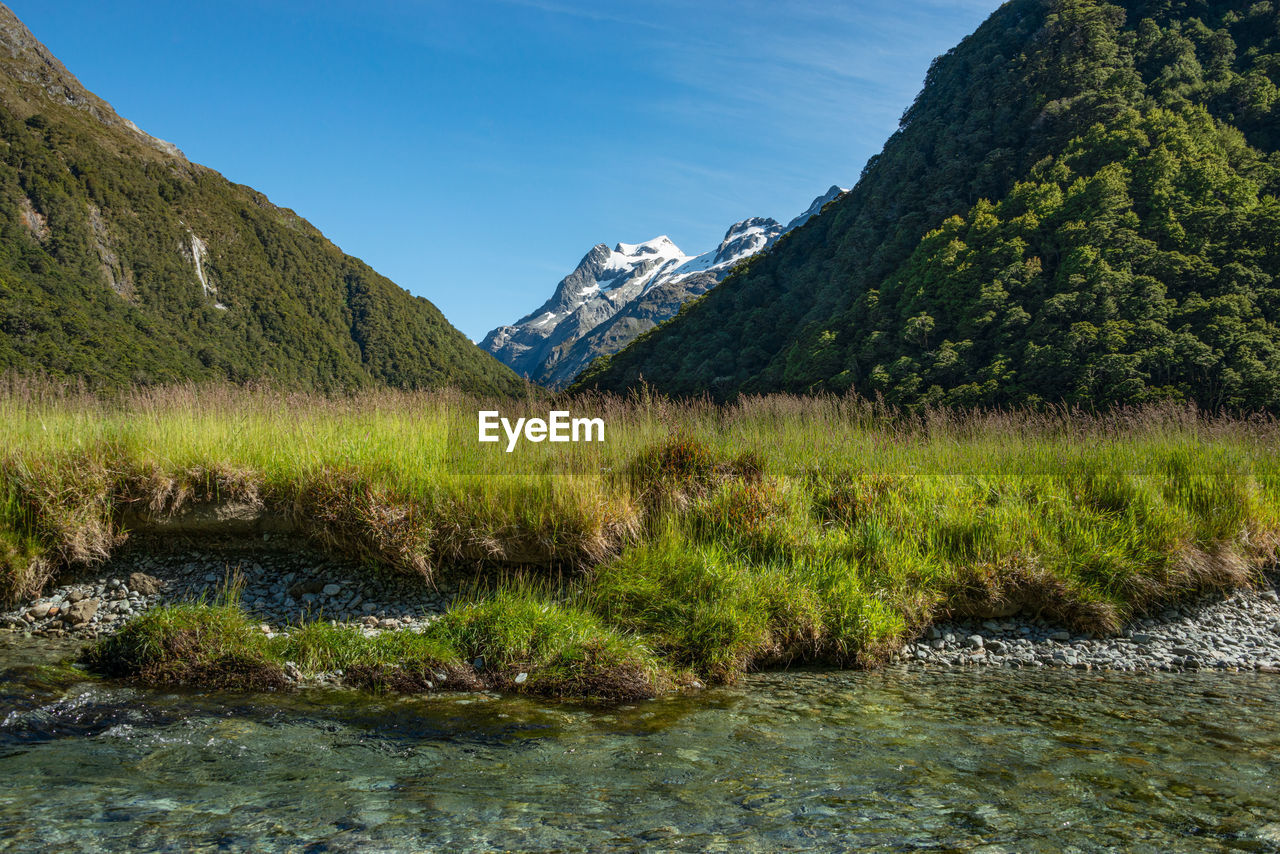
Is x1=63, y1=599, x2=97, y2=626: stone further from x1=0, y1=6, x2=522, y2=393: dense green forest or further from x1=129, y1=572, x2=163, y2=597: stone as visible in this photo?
x1=0, y1=6, x2=522, y2=393: dense green forest

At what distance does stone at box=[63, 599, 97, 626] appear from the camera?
7.76 m

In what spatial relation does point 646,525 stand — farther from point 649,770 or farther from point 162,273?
point 162,273

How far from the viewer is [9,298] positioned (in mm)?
54188

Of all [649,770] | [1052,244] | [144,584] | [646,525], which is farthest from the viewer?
[1052,244]

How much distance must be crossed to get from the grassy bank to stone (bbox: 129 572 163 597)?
2.34 feet

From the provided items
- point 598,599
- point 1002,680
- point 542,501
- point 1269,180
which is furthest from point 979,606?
point 1269,180

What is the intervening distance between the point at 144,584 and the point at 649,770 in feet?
23.2

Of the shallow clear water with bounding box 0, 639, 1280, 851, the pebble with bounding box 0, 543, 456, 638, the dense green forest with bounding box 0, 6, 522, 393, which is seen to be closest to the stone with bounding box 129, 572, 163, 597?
the pebble with bounding box 0, 543, 456, 638

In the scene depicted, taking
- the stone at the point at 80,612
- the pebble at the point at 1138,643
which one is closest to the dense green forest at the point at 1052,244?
the pebble at the point at 1138,643

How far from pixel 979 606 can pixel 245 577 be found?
29.5 ft

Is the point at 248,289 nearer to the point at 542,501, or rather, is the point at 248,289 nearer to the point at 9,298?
the point at 9,298

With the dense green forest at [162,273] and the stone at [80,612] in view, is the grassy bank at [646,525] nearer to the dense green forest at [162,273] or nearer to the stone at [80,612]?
the stone at [80,612]

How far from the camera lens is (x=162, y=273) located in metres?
96.4

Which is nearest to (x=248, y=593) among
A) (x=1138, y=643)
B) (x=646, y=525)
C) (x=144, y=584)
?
(x=144, y=584)
